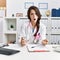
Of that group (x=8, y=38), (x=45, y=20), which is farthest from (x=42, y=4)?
(x=8, y=38)

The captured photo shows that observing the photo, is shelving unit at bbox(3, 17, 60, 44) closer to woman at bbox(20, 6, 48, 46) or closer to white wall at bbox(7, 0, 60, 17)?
white wall at bbox(7, 0, 60, 17)

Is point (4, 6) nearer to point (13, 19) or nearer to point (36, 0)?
point (13, 19)

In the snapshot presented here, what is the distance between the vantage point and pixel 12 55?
4.54 ft

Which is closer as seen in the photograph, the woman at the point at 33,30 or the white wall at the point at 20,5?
the woman at the point at 33,30

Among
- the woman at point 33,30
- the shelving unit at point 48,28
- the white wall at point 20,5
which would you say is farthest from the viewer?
the white wall at point 20,5

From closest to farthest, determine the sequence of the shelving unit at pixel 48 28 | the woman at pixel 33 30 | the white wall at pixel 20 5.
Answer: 1. the woman at pixel 33 30
2. the shelving unit at pixel 48 28
3. the white wall at pixel 20 5

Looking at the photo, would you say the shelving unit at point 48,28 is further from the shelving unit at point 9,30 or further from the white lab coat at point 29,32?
the white lab coat at point 29,32

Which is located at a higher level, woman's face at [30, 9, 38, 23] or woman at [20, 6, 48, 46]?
woman's face at [30, 9, 38, 23]

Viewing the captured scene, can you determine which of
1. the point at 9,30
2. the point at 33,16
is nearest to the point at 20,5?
the point at 9,30

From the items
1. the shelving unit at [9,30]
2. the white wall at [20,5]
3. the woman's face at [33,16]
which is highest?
the white wall at [20,5]

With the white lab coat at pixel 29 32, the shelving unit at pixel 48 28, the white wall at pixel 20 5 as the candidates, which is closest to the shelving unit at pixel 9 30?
the shelving unit at pixel 48 28

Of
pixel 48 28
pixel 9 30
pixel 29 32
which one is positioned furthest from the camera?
pixel 9 30

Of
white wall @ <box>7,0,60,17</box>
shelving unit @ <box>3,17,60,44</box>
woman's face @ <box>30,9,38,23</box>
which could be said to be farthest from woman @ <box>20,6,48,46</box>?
white wall @ <box>7,0,60,17</box>

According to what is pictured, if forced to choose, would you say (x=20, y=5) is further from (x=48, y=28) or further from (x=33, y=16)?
(x=33, y=16)
